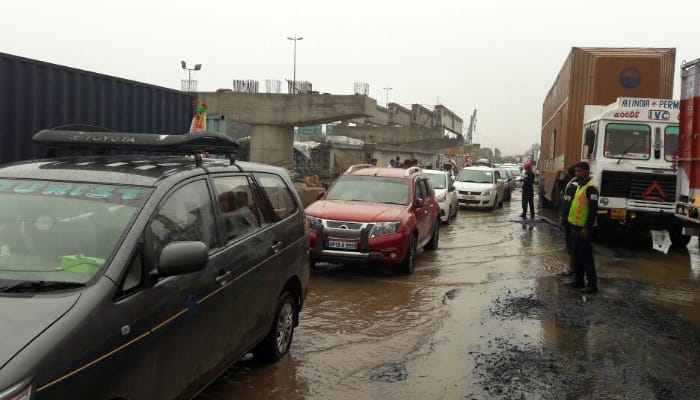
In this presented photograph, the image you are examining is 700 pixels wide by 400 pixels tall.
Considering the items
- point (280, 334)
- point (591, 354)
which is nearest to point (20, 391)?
point (280, 334)

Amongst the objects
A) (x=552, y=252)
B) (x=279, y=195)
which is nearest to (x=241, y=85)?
(x=552, y=252)

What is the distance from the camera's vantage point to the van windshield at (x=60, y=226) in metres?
2.95

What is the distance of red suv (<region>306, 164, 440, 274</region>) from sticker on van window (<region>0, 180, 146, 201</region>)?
17.9ft

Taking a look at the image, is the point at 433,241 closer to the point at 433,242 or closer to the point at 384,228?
the point at 433,242

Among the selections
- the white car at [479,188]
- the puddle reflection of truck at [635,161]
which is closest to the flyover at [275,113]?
the white car at [479,188]

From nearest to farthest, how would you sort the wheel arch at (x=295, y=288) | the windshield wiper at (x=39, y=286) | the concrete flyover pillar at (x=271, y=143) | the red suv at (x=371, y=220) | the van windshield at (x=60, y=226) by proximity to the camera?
the windshield wiper at (x=39, y=286) < the van windshield at (x=60, y=226) < the wheel arch at (x=295, y=288) < the red suv at (x=371, y=220) < the concrete flyover pillar at (x=271, y=143)

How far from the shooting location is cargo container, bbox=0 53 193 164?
22.2 ft

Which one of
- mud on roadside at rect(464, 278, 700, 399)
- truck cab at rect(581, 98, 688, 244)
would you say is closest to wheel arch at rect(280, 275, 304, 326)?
mud on roadside at rect(464, 278, 700, 399)

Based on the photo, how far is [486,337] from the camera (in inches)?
245

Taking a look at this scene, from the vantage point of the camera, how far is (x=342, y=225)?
8.84 meters

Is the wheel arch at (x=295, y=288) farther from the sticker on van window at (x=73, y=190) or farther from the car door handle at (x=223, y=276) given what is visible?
the sticker on van window at (x=73, y=190)

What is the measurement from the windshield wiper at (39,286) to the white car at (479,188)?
1935cm

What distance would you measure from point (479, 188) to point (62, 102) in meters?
16.2

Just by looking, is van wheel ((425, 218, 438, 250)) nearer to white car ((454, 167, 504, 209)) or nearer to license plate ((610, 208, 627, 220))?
license plate ((610, 208, 627, 220))
